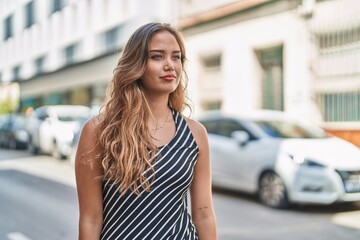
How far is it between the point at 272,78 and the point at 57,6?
22748 mm

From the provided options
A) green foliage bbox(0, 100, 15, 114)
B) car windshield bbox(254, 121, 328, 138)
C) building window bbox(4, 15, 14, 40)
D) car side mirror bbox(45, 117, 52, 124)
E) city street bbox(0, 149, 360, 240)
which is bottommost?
city street bbox(0, 149, 360, 240)

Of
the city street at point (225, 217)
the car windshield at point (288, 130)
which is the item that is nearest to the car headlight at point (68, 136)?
the city street at point (225, 217)

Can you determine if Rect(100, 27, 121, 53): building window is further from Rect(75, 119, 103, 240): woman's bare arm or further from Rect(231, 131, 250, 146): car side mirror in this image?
Rect(75, 119, 103, 240): woman's bare arm

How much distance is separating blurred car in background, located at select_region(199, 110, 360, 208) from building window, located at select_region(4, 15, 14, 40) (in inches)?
1301

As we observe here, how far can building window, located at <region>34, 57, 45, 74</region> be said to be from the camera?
126 ft

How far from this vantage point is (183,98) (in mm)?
2035

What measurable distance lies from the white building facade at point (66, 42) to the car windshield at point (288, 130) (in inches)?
541

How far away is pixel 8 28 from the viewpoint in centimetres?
4016

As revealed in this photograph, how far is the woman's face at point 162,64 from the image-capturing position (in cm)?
182

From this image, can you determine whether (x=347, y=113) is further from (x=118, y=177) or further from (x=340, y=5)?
(x=118, y=177)

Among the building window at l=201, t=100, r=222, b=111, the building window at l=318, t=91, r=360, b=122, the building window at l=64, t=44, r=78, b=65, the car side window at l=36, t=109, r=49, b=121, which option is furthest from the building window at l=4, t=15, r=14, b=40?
the building window at l=318, t=91, r=360, b=122

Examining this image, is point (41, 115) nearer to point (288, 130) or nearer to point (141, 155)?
point (288, 130)

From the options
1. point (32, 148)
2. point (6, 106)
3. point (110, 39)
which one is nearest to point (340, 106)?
point (32, 148)

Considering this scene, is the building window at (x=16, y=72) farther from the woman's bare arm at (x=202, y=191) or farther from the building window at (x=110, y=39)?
the woman's bare arm at (x=202, y=191)
